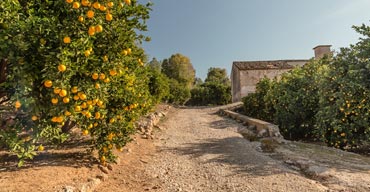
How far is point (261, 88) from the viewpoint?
562 inches

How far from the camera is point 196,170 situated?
516 centimetres

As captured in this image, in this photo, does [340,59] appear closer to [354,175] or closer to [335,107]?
[335,107]

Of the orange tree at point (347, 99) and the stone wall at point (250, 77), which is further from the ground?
the stone wall at point (250, 77)

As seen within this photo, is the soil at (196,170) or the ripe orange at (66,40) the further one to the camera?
the soil at (196,170)

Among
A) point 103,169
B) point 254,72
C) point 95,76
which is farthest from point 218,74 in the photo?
point 95,76

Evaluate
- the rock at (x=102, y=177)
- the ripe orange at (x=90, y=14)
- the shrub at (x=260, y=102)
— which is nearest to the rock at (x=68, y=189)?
the rock at (x=102, y=177)

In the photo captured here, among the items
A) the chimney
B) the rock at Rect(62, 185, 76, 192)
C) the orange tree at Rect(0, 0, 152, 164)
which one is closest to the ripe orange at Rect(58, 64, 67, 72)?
the orange tree at Rect(0, 0, 152, 164)

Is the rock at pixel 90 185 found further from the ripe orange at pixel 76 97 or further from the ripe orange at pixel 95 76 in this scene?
the ripe orange at pixel 95 76

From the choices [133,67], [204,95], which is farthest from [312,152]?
[204,95]

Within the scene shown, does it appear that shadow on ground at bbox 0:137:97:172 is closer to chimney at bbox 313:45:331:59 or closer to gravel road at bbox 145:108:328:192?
gravel road at bbox 145:108:328:192

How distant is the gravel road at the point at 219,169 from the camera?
14.1ft

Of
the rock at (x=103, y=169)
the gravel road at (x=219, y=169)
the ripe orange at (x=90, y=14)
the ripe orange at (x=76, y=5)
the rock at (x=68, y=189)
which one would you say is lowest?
the gravel road at (x=219, y=169)

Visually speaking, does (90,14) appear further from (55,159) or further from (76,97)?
(55,159)

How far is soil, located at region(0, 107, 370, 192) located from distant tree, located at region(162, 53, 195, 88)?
34550 millimetres
